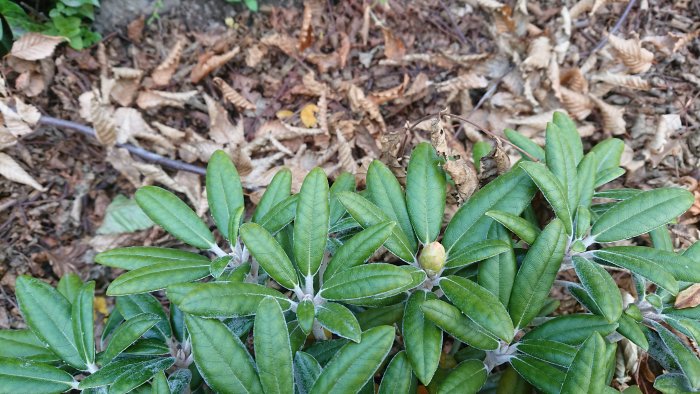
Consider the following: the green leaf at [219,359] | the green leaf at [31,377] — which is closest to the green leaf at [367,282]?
the green leaf at [219,359]

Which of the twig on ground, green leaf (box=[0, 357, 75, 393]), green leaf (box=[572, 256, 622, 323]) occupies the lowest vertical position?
the twig on ground

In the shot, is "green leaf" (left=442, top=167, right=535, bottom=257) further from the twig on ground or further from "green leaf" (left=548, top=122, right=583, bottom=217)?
the twig on ground

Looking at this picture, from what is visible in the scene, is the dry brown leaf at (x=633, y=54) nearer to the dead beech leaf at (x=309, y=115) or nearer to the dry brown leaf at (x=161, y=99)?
the dead beech leaf at (x=309, y=115)

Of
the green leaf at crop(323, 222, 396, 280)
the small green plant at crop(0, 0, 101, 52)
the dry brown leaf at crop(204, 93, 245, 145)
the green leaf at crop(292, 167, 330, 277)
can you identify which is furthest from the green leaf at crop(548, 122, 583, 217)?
A: the small green plant at crop(0, 0, 101, 52)

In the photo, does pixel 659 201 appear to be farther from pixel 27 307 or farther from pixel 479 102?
pixel 27 307

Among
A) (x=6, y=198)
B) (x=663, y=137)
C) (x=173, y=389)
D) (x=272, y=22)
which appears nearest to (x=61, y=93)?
(x=6, y=198)

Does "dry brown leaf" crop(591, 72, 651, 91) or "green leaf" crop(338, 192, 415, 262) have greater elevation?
"green leaf" crop(338, 192, 415, 262)

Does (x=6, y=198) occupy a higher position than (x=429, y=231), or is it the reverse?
(x=429, y=231)
